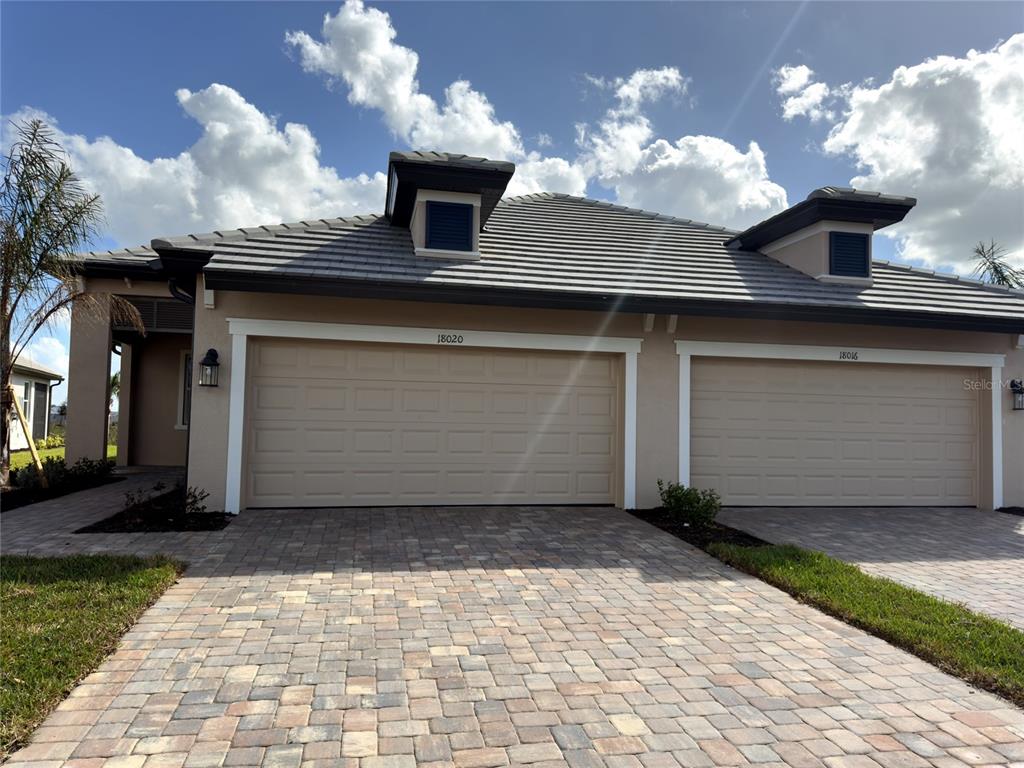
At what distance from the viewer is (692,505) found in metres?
7.49

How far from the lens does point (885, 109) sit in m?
11.9

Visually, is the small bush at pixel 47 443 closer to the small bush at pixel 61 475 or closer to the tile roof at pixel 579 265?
the small bush at pixel 61 475

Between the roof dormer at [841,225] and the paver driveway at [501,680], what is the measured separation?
21.7 ft

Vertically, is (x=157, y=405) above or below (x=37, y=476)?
above

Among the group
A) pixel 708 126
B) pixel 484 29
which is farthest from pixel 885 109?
pixel 484 29

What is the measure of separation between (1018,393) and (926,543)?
14.7 feet

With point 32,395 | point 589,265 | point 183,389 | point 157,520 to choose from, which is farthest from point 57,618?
point 32,395

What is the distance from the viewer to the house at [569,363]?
7.80 meters

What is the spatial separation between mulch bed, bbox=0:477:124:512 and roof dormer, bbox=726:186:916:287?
12962 millimetres

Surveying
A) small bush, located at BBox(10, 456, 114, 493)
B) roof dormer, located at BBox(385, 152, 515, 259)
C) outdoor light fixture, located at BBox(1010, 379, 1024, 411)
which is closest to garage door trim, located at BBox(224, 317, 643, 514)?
roof dormer, located at BBox(385, 152, 515, 259)

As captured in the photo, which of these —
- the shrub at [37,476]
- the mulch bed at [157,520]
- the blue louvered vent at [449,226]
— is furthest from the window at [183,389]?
the blue louvered vent at [449,226]

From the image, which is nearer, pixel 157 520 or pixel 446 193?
pixel 157 520

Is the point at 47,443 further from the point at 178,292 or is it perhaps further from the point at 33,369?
the point at 178,292

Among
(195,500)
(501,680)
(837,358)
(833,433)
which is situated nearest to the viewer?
(501,680)
